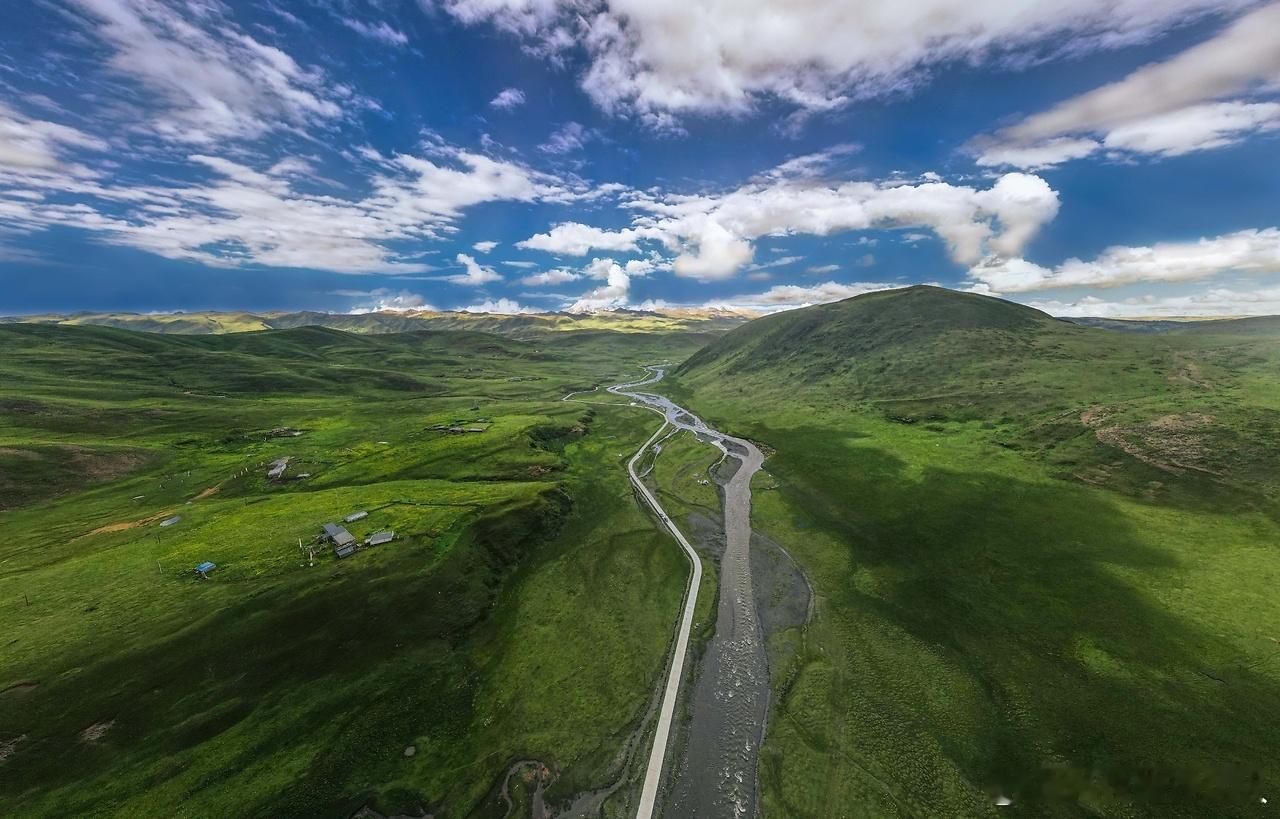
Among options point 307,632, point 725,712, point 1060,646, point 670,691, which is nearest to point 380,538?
point 307,632

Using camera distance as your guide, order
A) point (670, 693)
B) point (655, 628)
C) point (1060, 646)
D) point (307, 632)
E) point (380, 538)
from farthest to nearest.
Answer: point (380, 538)
point (655, 628)
point (307, 632)
point (1060, 646)
point (670, 693)

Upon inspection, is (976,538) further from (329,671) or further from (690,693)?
(329,671)

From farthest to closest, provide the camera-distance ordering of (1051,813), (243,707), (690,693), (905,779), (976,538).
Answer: (976,538), (690,693), (243,707), (905,779), (1051,813)

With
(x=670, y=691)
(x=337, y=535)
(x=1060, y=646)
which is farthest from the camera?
(x=337, y=535)

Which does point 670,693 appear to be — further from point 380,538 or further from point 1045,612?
point 380,538

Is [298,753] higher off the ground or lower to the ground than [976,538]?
lower

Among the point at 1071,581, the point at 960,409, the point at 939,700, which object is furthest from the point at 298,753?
the point at 960,409

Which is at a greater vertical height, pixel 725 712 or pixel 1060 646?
pixel 1060 646

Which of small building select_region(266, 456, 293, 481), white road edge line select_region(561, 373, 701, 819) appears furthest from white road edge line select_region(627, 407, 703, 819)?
small building select_region(266, 456, 293, 481)
